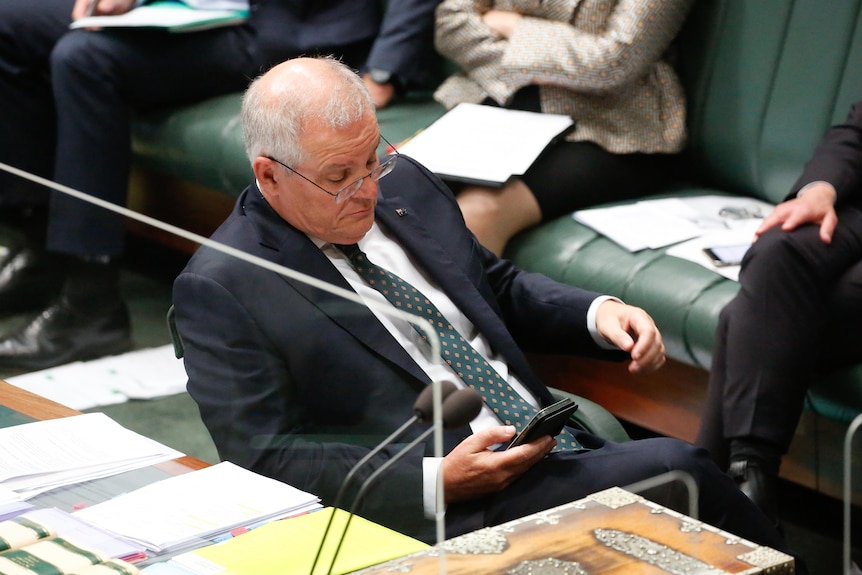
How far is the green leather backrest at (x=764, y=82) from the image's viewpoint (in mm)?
2613

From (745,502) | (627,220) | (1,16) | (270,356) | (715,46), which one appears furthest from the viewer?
(1,16)

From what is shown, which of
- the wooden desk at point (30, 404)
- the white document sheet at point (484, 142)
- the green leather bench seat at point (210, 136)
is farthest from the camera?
the green leather bench seat at point (210, 136)

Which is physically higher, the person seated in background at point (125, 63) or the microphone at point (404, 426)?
the microphone at point (404, 426)

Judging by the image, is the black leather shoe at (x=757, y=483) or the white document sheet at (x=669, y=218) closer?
the black leather shoe at (x=757, y=483)

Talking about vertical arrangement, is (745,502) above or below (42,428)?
below

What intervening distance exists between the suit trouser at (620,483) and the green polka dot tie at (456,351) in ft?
0.25

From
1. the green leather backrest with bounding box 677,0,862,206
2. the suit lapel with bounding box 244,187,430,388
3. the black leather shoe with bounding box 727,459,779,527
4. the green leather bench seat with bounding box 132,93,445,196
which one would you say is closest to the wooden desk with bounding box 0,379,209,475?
the suit lapel with bounding box 244,187,430,388

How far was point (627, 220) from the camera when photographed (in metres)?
2.62

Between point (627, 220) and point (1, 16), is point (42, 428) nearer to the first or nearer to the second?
point (627, 220)

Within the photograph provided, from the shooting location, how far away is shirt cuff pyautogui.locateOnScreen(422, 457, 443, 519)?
3.51 ft

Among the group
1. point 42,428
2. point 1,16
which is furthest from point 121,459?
point 1,16

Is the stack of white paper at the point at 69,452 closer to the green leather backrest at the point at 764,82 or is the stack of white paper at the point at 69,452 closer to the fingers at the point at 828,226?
the fingers at the point at 828,226

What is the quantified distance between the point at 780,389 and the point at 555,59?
986 mm

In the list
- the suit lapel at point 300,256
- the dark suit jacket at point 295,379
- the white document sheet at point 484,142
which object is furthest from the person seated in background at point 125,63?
the dark suit jacket at point 295,379
